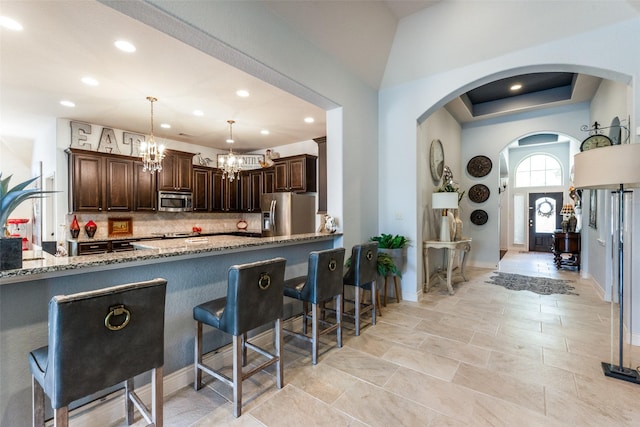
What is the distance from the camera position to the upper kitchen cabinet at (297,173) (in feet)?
19.3

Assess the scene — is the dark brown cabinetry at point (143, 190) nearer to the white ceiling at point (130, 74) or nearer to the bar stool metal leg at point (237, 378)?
the white ceiling at point (130, 74)

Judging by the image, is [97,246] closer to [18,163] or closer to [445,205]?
[18,163]

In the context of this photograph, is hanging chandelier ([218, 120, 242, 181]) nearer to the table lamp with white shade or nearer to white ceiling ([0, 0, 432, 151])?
white ceiling ([0, 0, 432, 151])

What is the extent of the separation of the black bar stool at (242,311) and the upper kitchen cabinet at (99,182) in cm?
395

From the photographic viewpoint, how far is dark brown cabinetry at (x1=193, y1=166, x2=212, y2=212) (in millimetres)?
6074

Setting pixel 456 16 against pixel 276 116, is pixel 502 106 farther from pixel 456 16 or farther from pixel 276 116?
pixel 276 116

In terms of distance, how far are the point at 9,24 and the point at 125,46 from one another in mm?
785

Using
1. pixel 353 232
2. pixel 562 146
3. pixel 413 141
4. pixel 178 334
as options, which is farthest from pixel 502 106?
pixel 178 334

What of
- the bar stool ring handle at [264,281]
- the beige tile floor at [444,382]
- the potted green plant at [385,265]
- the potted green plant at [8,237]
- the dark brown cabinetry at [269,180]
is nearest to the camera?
the potted green plant at [8,237]

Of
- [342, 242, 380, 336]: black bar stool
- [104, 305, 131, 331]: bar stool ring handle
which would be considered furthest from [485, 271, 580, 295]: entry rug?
[104, 305, 131, 331]: bar stool ring handle

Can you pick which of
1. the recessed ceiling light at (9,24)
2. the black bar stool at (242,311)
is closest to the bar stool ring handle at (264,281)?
the black bar stool at (242,311)

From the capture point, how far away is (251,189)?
6.90 meters

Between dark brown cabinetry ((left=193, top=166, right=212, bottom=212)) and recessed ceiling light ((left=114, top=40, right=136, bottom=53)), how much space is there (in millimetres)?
3503

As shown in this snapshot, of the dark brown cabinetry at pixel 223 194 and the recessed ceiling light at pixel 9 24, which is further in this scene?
the dark brown cabinetry at pixel 223 194
